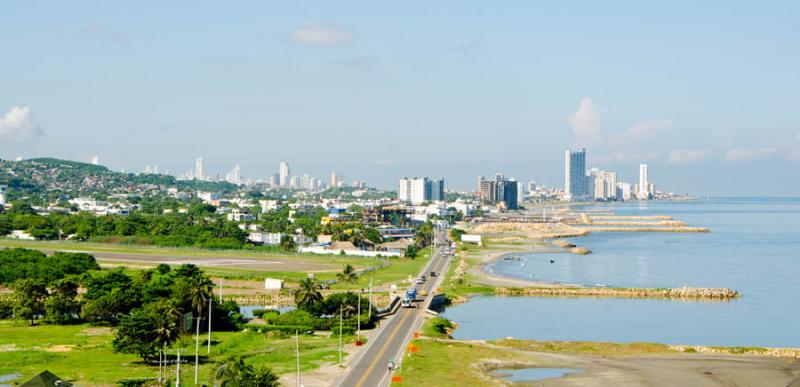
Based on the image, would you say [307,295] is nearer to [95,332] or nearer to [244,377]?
[95,332]

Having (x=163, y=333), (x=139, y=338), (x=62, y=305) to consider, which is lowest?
(x=62, y=305)

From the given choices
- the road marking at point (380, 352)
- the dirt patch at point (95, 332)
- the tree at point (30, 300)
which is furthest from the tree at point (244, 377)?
the tree at point (30, 300)

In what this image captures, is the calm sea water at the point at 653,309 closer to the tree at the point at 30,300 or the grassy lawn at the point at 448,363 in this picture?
the grassy lawn at the point at 448,363

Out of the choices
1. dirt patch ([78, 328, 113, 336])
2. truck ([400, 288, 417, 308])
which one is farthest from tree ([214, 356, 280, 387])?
truck ([400, 288, 417, 308])

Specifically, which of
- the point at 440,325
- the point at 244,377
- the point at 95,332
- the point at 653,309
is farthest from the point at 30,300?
Answer: the point at 653,309

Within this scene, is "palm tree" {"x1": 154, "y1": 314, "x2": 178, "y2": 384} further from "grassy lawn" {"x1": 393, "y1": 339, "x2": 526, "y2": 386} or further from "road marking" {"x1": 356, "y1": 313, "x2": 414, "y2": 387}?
"grassy lawn" {"x1": 393, "y1": 339, "x2": 526, "y2": 386}

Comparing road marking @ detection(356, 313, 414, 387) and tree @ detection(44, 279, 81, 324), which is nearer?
road marking @ detection(356, 313, 414, 387)
